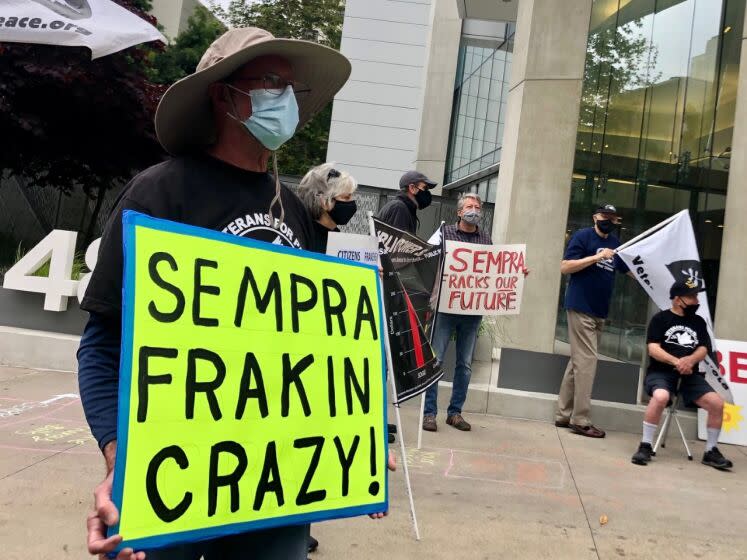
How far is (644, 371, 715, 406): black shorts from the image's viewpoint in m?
6.25

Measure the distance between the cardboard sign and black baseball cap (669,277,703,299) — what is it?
1.36m

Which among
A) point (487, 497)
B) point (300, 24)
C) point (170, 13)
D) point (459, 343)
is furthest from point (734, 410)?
point (170, 13)

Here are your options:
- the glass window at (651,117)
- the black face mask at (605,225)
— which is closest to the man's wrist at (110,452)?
the black face mask at (605,225)

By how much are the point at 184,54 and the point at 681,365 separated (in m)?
20.4

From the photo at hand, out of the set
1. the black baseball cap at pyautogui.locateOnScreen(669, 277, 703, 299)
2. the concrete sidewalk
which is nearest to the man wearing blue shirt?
the concrete sidewalk

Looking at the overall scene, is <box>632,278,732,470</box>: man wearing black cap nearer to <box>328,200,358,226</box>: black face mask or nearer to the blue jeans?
the blue jeans

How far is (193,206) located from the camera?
1827mm

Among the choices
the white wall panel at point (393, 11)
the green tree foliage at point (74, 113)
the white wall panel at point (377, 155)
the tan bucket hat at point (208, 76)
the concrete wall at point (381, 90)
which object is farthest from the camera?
the white wall panel at point (393, 11)

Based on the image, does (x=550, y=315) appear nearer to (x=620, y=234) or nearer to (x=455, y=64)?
(x=620, y=234)

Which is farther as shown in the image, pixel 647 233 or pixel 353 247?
pixel 647 233

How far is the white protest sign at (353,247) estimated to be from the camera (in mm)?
5223

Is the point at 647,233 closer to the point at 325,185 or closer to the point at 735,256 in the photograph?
the point at 735,256

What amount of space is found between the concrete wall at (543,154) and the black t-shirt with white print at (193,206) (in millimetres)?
7571

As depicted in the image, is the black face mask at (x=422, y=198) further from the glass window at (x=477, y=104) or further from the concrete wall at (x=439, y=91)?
the concrete wall at (x=439, y=91)
